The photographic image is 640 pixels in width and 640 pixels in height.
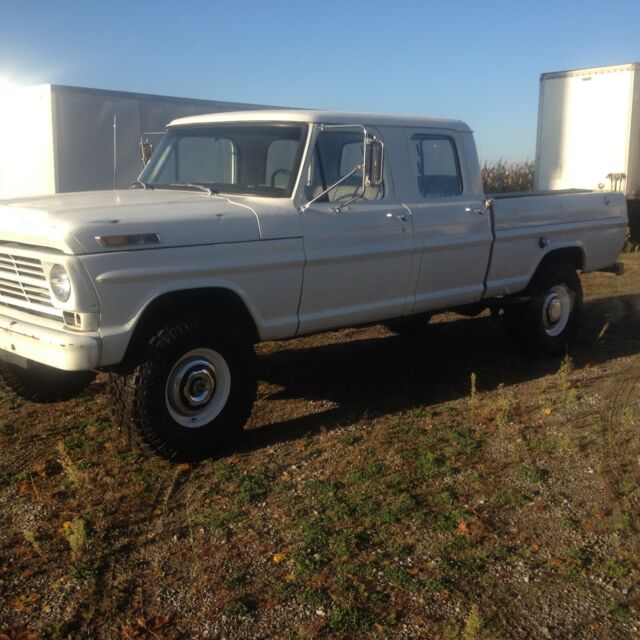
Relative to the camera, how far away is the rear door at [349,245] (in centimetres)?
551

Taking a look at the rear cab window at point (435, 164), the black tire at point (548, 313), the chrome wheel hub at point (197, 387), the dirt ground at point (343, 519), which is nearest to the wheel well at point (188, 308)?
the chrome wheel hub at point (197, 387)

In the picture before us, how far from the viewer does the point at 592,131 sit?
15359 millimetres

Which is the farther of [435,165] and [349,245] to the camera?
[435,165]

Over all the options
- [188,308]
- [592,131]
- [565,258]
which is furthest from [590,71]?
[188,308]

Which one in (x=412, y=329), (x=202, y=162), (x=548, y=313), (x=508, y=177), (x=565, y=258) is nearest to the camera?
(x=202, y=162)

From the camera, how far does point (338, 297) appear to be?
18.7ft

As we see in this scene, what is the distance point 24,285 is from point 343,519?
7.56ft

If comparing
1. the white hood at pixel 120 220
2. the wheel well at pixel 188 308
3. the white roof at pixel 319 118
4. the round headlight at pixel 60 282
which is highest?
the white roof at pixel 319 118

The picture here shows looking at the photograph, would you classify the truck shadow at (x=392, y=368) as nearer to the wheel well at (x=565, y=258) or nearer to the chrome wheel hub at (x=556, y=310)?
the chrome wheel hub at (x=556, y=310)

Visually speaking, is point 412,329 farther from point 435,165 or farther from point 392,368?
point 435,165

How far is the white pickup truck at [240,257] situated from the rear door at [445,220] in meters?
0.02

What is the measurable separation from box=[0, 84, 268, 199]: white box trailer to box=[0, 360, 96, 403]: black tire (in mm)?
4749

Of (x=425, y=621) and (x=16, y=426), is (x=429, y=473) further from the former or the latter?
(x=16, y=426)

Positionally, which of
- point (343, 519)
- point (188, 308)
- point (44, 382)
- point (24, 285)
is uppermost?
point (24, 285)
